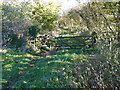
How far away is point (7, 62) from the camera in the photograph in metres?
7.01

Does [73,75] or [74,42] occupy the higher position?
[74,42]

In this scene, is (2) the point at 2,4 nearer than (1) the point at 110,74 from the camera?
No

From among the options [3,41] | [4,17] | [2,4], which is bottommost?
[3,41]

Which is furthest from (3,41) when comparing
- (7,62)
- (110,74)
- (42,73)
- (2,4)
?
(110,74)

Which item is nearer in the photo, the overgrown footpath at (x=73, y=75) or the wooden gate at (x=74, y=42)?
the overgrown footpath at (x=73, y=75)

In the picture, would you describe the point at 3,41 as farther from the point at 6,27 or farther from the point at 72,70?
the point at 72,70

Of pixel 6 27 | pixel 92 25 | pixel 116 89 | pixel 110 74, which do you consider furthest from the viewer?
pixel 6 27

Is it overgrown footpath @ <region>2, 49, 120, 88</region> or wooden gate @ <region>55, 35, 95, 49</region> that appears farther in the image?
wooden gate @ <region>55, 35, 95, 49</region>

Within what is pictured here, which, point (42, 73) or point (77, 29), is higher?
point (77, 29)

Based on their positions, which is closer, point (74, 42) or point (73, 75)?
point (73, 75)

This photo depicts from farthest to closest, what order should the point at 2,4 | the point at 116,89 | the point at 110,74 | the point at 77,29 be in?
1. the point at 2,4
2. the point at 77,29
3. the point at 110,74
4. the point at 116,89

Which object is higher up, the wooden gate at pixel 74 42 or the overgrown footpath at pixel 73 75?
the wooden gate at pixel 74 42

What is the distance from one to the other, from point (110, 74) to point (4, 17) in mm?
7800

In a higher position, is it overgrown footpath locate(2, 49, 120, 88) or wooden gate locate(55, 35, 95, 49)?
wooden gate locate(55, 35, 95, 49)
